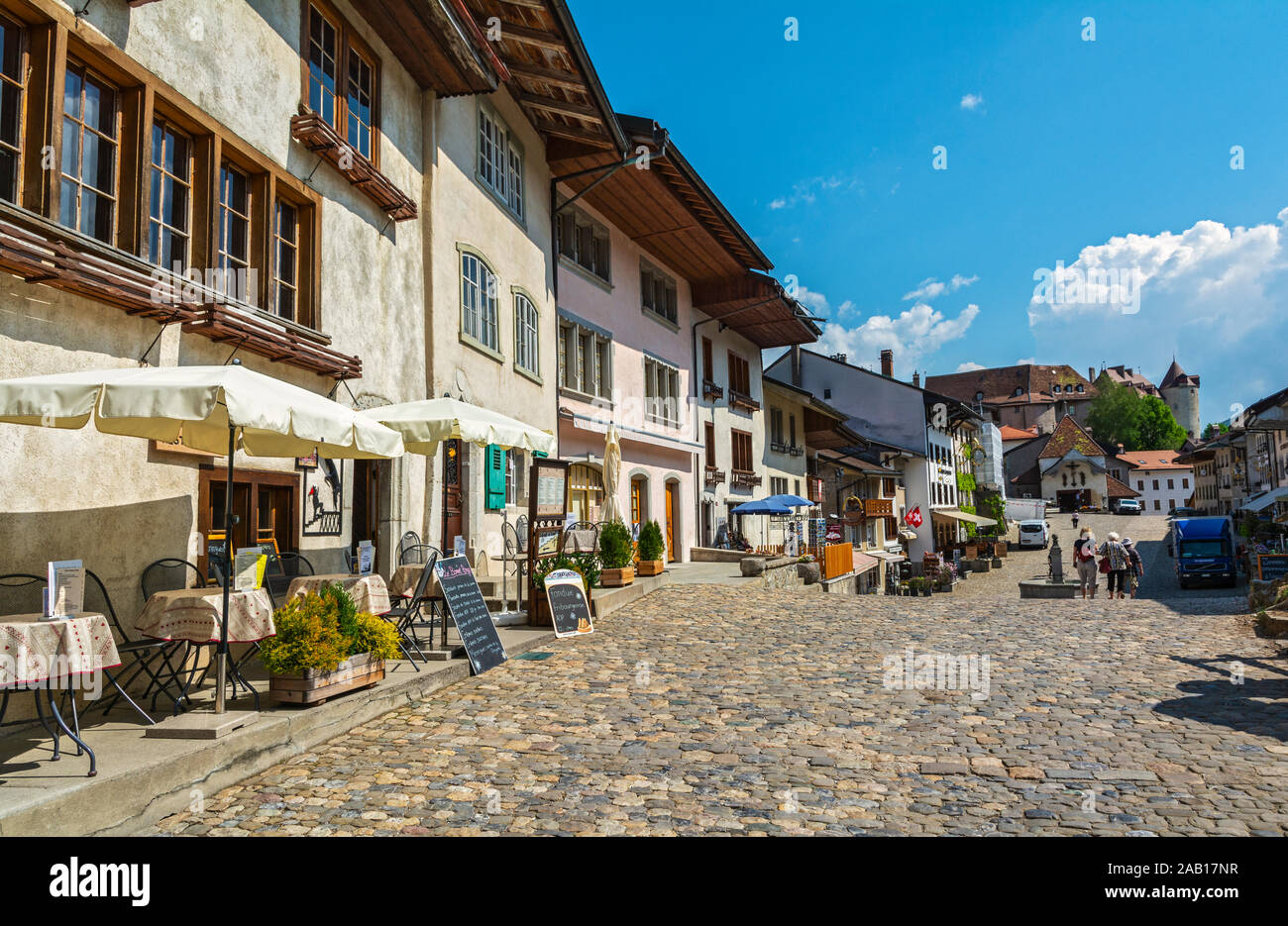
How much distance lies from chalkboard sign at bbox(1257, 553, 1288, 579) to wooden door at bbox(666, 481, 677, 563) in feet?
47.7

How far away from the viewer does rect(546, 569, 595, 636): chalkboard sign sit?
10594mm

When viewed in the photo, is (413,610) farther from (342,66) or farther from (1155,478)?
(1155,478)

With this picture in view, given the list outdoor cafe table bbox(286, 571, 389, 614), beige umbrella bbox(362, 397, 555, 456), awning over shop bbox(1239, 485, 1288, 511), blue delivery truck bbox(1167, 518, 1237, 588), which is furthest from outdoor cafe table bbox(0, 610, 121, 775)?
blue delivery truck bbox(1167, 518, 1237, 588)

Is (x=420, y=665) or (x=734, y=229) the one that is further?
(x=734, y=229)

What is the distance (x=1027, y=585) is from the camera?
78.1 ft

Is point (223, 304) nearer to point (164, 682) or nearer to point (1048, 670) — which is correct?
point (164, 682)

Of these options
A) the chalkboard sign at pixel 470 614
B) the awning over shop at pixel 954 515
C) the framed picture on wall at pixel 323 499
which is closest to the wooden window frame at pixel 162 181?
the framed picture on wall at pixel 323 499

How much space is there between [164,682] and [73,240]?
330 cm

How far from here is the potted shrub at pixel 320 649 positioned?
5.95 metres

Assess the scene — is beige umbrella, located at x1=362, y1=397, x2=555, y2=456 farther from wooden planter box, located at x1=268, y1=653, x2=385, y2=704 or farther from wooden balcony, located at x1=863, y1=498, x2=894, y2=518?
wooden balcony, located at x1=863, y1=498, x2=894, y2=518

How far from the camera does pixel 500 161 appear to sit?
15.1 m

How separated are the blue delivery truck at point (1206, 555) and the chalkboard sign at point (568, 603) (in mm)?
22970
